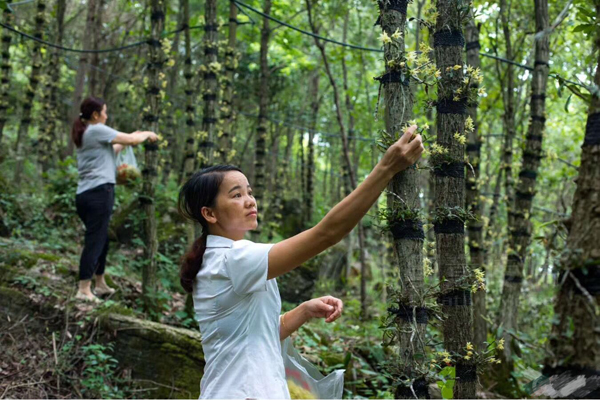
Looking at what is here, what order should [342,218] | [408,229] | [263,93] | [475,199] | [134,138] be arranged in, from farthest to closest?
[263,93], [475,199], [134,138], [408,229], [342,218]

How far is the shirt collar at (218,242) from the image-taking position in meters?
2.34

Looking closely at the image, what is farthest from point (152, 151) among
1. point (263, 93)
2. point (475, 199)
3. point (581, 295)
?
Result: point (581, 295)

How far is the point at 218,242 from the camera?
2361 millimetres

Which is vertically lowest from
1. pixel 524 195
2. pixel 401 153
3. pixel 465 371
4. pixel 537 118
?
pixel 465 371

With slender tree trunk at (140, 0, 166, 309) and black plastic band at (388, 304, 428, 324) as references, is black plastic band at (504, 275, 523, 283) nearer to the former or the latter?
black plastic band at (388, 304, 428, 324)

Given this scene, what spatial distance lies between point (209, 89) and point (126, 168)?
1461 mm

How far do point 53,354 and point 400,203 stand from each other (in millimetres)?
4225

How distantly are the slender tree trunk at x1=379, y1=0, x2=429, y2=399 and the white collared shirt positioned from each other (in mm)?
810

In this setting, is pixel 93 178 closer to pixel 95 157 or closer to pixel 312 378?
pixel 95 157

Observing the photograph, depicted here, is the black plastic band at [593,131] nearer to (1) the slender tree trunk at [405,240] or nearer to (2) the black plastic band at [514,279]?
(1) the slender tree trunk at [405,240]

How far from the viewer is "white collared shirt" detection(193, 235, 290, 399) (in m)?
2.13

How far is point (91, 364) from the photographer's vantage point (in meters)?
5.29

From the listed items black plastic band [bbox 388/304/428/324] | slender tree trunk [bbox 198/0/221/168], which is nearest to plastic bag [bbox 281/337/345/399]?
black plastic band [bbox 388/304/428/324]

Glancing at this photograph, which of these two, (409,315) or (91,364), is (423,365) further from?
Answer: (91,364)
